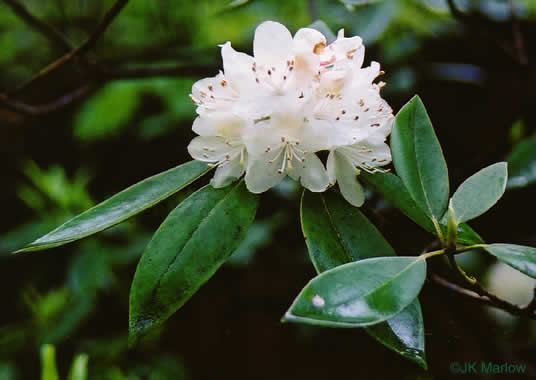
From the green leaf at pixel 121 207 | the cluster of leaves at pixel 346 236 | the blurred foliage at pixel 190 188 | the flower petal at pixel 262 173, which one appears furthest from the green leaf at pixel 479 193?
the blurred foliage at pixel 190 188

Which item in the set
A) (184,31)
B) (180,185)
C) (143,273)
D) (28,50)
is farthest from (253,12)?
(143,273)

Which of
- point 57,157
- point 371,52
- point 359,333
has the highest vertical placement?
point 371,52

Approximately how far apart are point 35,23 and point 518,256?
1.11 m

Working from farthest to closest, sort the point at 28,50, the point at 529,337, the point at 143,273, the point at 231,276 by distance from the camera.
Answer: the point at 28,50 → the point at 231,276 → the point at 529,337 → the point at 143,273

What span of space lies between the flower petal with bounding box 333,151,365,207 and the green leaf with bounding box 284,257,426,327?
0.53 ft

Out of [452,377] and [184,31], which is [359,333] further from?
[184,31]

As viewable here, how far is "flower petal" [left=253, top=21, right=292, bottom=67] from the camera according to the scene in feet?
2.37

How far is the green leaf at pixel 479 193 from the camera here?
626 mm

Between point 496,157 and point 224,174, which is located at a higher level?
point 224,174

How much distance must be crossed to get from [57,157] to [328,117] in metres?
1.75

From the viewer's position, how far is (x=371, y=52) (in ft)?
5.69

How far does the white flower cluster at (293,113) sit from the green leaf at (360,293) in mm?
175

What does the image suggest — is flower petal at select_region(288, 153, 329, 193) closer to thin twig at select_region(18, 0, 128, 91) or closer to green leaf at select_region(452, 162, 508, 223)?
green leaf at select_region(452, 162, 508, 223)

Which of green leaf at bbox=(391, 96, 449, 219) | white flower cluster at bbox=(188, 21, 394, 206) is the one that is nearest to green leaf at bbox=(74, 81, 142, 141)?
white flower cluster at bbox=(188, 21, 394, 206)
